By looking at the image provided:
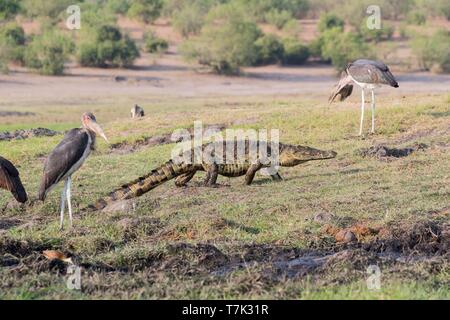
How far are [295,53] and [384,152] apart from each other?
19.8m

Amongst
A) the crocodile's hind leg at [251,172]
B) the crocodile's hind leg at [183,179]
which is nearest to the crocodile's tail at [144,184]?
the crocodile's hind leg at [183,179]

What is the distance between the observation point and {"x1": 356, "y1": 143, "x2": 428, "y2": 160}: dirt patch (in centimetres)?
1194

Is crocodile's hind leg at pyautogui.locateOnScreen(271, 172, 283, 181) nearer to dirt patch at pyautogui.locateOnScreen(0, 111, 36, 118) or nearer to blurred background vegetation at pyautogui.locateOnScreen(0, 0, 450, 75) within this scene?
dirt patch at pyautogui.locateOnScreen(0, 111, 36, 118)

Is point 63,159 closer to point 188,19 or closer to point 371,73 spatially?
point 371,73

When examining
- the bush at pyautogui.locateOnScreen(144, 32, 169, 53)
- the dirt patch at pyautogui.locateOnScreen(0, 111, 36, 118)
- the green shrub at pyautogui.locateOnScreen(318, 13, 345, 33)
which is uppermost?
the green shrub at pyautogui.locateOnScreen(318, 13, 345, 33)

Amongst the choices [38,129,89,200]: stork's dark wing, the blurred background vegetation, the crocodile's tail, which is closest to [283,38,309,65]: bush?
the blurred background vegetation

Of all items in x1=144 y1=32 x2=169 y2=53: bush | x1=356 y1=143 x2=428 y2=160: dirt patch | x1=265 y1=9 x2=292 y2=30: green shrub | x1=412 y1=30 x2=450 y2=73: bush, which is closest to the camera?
x1=356 y1=143 x2=428 y2=160: dirt patch

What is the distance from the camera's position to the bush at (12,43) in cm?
2740

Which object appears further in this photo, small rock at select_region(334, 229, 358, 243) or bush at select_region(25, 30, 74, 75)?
bush at select_region(25, 30, 74, 75)

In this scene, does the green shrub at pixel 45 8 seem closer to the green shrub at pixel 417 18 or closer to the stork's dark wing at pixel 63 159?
the green shrub at pixel 417 18

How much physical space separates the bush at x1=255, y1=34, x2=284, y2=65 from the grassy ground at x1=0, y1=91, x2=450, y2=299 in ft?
54.7

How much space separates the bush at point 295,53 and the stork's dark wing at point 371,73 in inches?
694

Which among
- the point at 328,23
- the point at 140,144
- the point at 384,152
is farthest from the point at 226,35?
the point at 384,152
